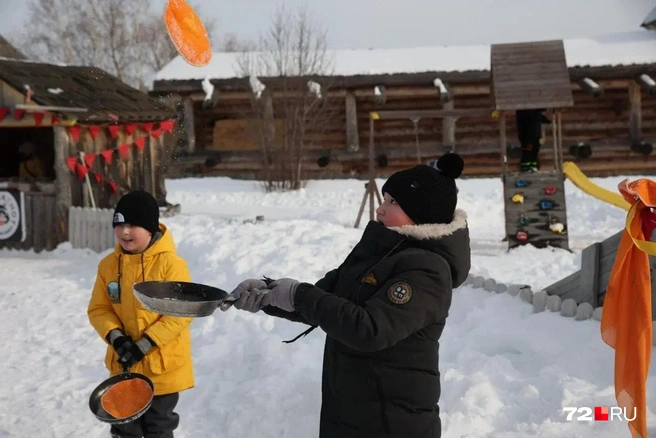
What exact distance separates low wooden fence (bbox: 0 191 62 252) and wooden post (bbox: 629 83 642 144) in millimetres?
14553

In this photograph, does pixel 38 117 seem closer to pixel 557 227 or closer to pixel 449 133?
pixel 557 227

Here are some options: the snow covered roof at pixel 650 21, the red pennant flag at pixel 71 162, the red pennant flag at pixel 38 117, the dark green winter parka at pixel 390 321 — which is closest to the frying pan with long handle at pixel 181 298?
the dark green winter parka at pixel 390 321

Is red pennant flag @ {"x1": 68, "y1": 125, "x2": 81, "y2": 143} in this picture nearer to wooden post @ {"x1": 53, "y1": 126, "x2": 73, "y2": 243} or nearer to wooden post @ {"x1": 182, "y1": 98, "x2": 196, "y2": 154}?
wooden post @ {"x1": 53, "y1": 126, "x2": 73, "y2": 243}

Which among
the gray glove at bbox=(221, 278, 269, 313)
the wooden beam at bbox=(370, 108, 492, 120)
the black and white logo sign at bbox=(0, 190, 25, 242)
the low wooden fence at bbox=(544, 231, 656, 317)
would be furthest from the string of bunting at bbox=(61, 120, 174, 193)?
the gray glove at bbox=(221, 278, 269, 313)

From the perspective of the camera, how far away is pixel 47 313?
285 inches

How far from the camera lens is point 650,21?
21047mm

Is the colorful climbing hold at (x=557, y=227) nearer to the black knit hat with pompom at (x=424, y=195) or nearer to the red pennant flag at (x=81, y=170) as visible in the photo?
the red pennant flag at (x=81, y=170)

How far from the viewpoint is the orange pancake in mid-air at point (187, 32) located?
427 centimetres

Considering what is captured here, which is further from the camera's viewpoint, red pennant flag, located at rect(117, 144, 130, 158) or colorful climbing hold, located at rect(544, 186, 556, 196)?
red pennant flag, located at rect(117, 144, 130, 158)

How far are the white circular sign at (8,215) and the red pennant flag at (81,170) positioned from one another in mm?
1065

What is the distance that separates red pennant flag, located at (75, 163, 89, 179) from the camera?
35.3ft

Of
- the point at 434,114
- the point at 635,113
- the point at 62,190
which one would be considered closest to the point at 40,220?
the point at 62,190

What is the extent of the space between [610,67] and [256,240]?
12.4 metres

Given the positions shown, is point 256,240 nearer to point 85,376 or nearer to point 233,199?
point 85,376
